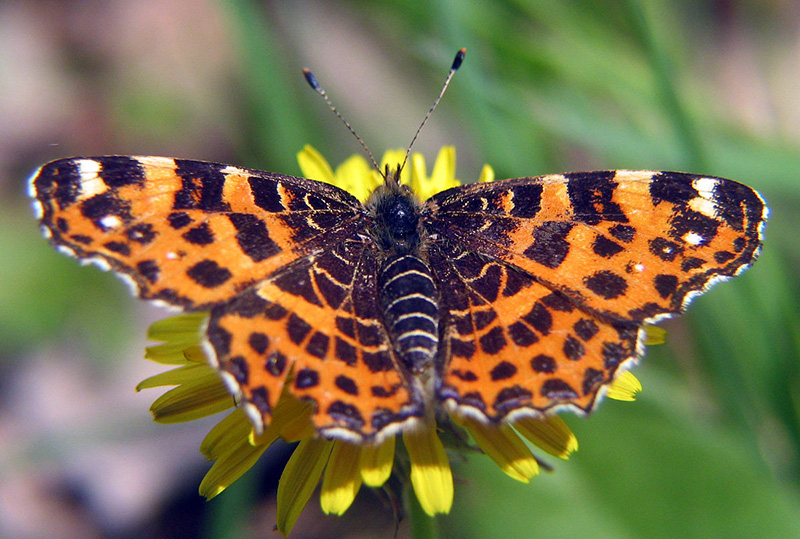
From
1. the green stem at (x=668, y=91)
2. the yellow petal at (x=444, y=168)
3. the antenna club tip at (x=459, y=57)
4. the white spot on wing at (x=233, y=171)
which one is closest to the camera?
the white spot on wing at (x=233, y=171)

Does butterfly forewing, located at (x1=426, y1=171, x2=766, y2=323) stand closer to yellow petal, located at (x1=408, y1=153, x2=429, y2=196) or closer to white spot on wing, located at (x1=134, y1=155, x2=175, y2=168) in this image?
yellow petal, located at (x1=408, y1=153, x2=429, y2=196)

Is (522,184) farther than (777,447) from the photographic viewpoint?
No

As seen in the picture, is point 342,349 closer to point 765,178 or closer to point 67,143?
point 765,178

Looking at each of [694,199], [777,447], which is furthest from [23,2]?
[777,447]

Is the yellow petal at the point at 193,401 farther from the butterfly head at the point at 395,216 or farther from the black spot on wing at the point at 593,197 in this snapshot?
the black spot on wing at the point at 593,197

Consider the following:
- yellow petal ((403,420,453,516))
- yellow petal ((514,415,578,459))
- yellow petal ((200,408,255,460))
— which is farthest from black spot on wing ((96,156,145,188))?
yellow petal ((514,415,578,459))

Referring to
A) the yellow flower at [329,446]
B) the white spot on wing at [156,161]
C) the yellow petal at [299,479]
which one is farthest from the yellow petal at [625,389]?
the white spot on wing at [156,161]

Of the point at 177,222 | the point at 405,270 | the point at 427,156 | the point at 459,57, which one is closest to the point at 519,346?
the point at 405,270
